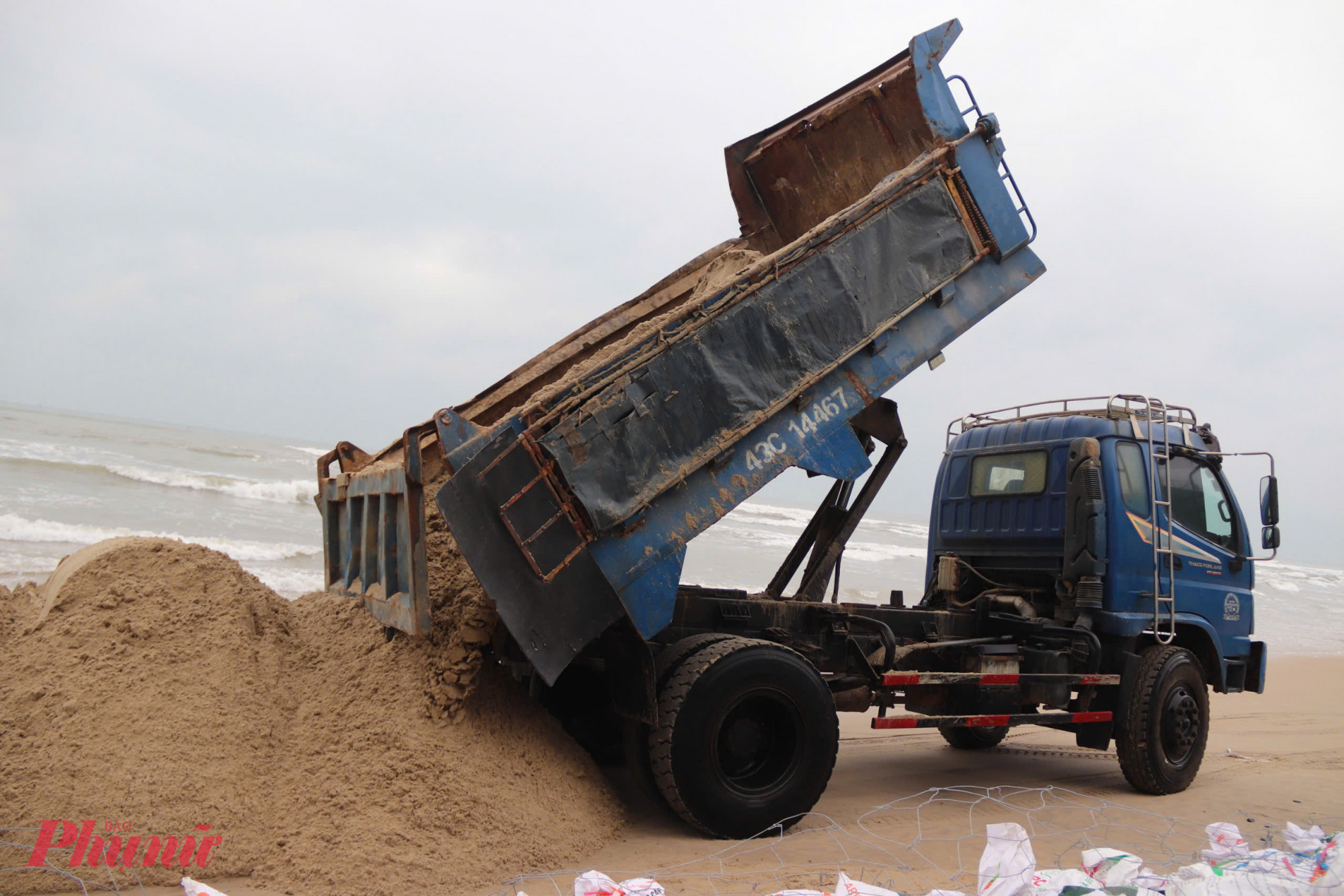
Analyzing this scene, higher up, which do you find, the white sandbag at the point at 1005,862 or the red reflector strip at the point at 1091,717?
the white sandbag at the point at 1005,862

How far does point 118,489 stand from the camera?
67.4 ft

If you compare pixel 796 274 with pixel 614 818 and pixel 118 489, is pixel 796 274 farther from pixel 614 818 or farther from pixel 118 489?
pixel 118 489

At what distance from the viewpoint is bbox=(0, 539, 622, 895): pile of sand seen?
12.5ft

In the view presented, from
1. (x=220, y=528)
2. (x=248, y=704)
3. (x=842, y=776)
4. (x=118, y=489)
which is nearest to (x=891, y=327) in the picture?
(x=842, y=776)

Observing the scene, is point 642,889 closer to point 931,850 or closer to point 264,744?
point 264,744

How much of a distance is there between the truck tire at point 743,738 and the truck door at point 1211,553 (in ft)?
11.6

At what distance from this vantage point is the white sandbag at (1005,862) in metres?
3.38

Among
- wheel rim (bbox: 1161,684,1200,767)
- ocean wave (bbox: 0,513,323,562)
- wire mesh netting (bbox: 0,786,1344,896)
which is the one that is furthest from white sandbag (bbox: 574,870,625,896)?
→ ocean wave (bbox: 0,513,323,562)

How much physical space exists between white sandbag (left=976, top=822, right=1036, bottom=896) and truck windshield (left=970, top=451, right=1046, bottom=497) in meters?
3.78

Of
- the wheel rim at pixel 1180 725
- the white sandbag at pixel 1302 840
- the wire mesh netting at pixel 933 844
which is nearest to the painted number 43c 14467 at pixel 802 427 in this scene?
the wire mesh netting at pixel 933 844

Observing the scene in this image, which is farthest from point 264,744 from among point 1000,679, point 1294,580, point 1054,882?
point 1294,580

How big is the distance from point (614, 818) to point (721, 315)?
2658 millimetres

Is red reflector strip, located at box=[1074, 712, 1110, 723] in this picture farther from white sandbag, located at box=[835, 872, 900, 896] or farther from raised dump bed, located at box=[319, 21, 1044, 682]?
white sandbag, located at box=[835, 872, 900, 896]

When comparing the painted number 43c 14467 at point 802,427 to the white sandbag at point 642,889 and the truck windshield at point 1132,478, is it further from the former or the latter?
the truck windshield at point 1132,478
